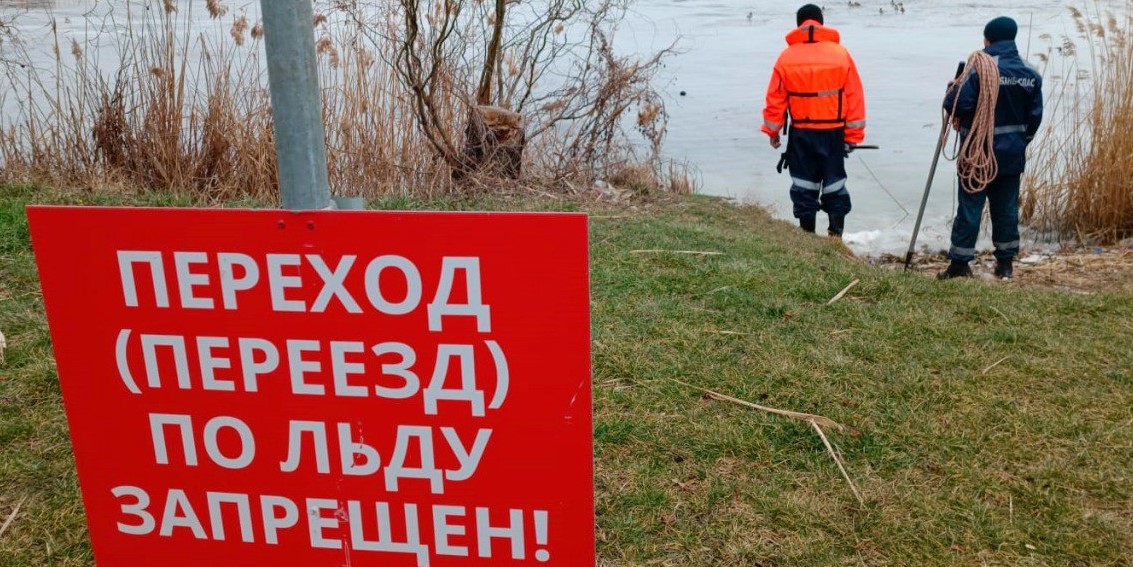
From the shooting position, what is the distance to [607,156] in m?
8.20

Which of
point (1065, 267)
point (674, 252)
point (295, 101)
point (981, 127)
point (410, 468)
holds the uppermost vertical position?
point (295, 101)

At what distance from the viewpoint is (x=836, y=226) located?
306 inches

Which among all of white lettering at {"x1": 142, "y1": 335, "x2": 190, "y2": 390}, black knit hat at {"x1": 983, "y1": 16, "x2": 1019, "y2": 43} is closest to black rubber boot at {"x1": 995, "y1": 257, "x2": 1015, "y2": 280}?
black knit hat at {"x1": 983, "y1": 16, "x2": 1019, "y2": 43}

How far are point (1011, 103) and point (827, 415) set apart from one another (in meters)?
3.93

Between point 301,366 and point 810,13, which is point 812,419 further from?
point 810,13

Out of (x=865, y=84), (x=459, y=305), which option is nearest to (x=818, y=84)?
(x=459, y=305)

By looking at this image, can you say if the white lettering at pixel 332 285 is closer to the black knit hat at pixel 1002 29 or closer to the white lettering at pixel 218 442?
the white lettering at pixel 218 442

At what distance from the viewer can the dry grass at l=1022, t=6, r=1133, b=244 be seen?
773cm

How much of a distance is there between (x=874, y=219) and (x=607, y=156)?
307cm

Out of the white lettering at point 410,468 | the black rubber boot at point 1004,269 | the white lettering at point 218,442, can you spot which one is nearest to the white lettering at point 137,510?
the white lettering at point 218,442

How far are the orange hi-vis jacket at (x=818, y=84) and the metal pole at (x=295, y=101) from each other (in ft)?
19.7

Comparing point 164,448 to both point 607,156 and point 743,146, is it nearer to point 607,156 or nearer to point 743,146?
point 607,156

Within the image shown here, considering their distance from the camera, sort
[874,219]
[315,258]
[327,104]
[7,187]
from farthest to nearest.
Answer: [874,219]
[327,104]
[7,187]
[315,258]

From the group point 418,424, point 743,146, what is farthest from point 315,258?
point 743,146
